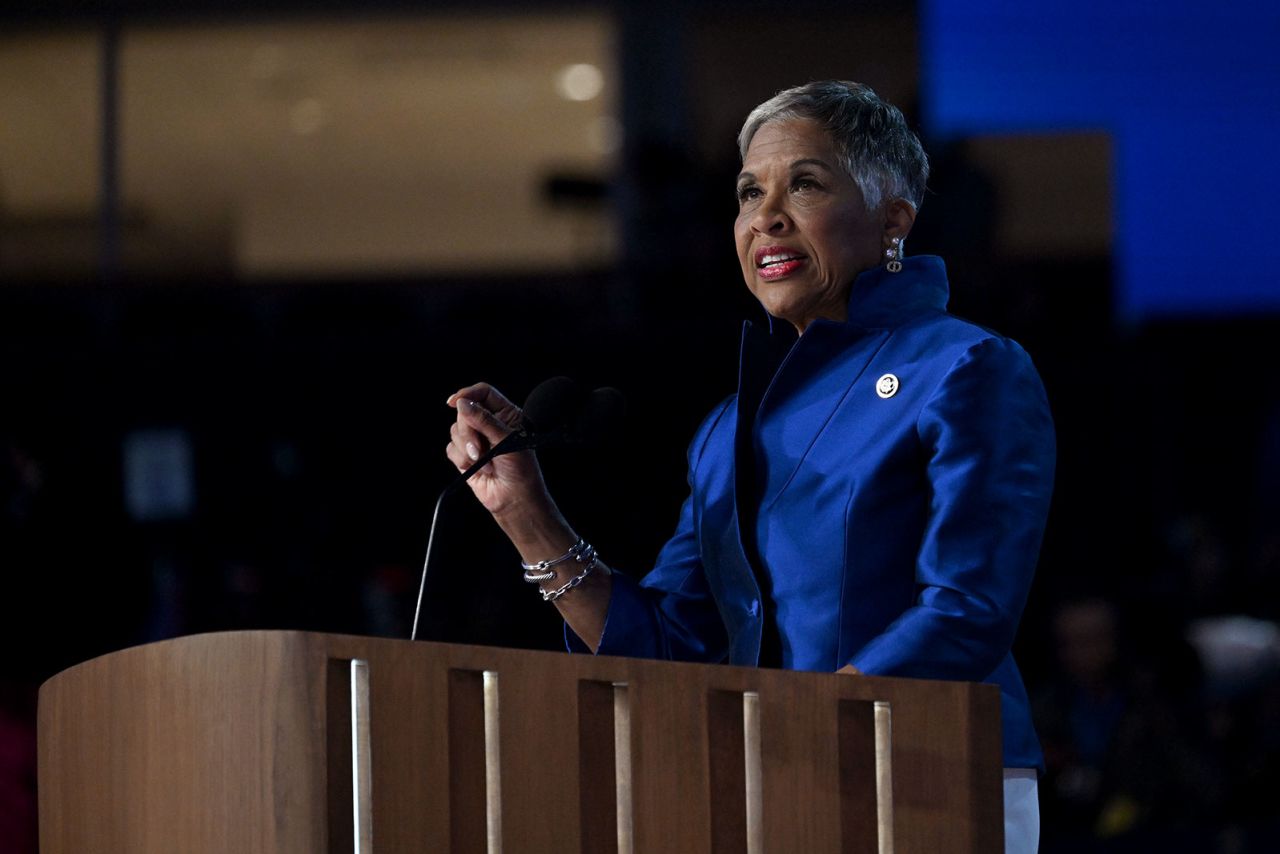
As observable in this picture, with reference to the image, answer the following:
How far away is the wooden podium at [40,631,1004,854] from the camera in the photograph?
1089 millimetres

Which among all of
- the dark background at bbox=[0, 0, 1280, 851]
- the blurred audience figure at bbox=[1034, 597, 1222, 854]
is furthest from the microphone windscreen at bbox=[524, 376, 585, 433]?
the dark background at bbox=[0, 0, 1280, 851]

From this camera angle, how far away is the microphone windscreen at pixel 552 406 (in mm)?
1480

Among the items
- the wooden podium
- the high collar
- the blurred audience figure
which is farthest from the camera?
the blurred audience figure

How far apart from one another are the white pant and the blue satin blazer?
13mm

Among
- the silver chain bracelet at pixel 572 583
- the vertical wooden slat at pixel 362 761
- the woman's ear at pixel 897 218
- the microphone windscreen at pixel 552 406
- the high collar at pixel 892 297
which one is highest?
the woman's ear at pixel 897 218

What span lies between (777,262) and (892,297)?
0.10 m

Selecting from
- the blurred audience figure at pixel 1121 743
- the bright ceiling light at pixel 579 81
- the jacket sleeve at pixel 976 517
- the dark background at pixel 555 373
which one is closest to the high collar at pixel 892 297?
the jacket sleeve at pixel 976 517

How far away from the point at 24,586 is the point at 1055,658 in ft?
8.26

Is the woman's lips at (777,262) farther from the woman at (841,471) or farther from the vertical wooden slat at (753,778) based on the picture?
the vertical wooden slat at (753,778)

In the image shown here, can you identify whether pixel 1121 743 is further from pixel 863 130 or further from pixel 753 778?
pixel 753 778

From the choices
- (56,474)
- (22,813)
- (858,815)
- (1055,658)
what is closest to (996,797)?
(858,815)

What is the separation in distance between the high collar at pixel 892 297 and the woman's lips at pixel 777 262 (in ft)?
0.17

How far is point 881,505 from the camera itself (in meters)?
1.37

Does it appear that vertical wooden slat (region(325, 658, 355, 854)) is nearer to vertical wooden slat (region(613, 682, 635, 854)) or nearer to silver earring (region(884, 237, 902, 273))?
vertical wooden slat (region(613, 682, 635, 854))
